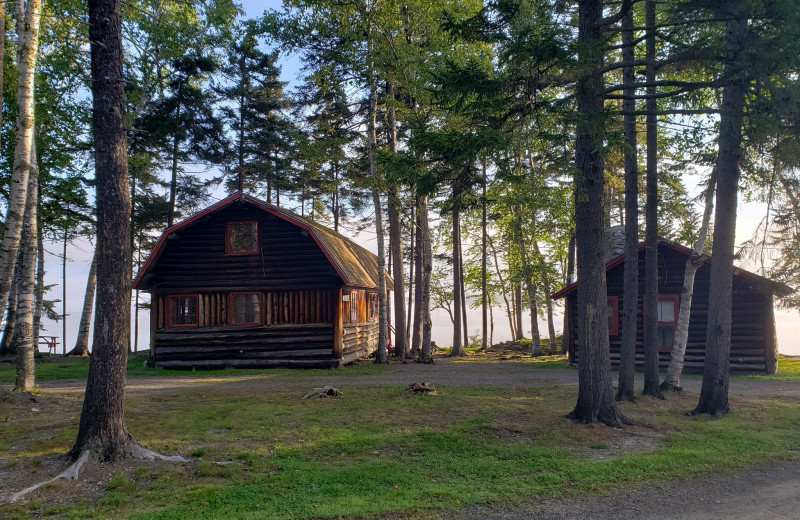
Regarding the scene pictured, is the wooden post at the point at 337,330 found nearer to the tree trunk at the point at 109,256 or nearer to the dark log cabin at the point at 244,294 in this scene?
the dark log cabin at the point at 244,294

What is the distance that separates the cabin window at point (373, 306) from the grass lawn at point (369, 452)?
1673 centimetres

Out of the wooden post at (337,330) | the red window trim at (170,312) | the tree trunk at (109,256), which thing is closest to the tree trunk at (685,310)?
the wooden post at (337,330)

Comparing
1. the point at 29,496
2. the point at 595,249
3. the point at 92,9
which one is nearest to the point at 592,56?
the point at 595,249

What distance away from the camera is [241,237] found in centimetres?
2225

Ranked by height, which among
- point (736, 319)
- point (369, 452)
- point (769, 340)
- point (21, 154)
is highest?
point (21, 154)

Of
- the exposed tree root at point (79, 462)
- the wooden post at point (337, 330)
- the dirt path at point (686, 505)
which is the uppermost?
the wooden post at point (337, 330)

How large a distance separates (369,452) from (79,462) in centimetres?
402

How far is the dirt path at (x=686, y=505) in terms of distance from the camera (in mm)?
6477

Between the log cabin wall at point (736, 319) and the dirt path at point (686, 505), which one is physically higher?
Result: the log cabin wall at point (736, 319)

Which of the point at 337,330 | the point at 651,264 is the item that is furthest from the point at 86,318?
the point at 651,264

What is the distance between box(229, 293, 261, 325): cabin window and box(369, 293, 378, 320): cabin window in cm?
909

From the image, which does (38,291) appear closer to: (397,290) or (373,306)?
(397,290)

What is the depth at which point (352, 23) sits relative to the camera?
21.6 meters

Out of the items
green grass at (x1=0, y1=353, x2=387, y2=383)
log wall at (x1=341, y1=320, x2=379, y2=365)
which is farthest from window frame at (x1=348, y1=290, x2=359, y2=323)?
green grass at (x1=0, y1=353, x2=387, y2=383)
